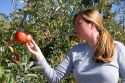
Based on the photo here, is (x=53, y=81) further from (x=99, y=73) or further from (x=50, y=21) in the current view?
(x=50, y=21)

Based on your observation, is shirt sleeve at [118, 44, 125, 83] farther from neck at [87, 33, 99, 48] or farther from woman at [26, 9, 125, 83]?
neck at [87, 33, 99, 48]

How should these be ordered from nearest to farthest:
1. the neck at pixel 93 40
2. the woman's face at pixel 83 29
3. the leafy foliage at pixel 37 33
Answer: the woman's face at pixel 83 29 → the neck at pixel 93 40 → the leafy foliage at pixel 37 33

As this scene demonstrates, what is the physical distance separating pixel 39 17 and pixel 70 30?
0.65 meters

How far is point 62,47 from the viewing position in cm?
534

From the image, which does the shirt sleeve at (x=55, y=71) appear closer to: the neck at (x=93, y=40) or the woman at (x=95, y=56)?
the woman at (x=95, y=56)

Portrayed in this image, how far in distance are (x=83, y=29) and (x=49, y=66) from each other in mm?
424

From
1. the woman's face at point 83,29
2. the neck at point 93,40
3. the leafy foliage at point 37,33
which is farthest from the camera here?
the leafy foliage at point 37,33

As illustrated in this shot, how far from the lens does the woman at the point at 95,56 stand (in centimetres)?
307

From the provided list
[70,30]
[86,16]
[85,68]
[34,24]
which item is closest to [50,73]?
[85,68]

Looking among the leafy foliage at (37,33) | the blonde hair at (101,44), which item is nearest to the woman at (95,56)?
the blonde hair at (101,44)

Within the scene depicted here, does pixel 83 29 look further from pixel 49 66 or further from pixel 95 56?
pixel 49 66

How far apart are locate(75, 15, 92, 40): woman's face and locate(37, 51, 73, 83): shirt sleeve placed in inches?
11.1

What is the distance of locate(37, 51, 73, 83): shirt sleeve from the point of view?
323 cm

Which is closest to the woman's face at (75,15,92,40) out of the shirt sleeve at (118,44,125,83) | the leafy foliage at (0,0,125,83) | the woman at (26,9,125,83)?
the woman at (26,9,125,83)
